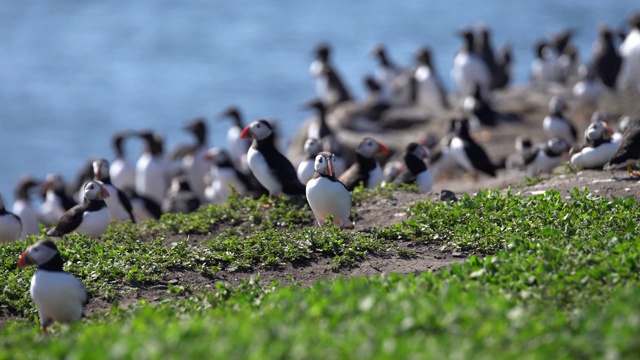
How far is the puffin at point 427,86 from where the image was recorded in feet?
95.0

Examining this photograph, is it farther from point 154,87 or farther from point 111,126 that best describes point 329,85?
point 154,87

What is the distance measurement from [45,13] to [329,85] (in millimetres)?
45400

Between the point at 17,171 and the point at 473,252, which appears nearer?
the point at 473,252

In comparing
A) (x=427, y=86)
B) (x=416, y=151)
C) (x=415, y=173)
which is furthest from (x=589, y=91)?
(x=415, y=173)

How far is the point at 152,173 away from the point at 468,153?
7.97 metres

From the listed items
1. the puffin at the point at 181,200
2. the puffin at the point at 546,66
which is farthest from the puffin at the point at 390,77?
the puffin at the point at 181,200

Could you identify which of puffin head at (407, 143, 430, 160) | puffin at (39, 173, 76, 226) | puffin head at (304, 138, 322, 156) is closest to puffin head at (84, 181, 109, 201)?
puffin head at (304, 138, 322, 156)

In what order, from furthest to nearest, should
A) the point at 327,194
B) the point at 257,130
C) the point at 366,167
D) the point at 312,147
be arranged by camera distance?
the point at 312,147, the point at 366,167, the point at 257,130, the point at 327,194

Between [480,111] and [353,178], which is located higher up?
[353,178]

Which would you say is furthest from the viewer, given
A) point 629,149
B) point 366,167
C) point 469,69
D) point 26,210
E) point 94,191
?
point 469,69

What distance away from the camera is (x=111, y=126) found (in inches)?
1774

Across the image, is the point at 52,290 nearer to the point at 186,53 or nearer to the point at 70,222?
the point at 70,222

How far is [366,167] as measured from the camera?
14461 millimetres

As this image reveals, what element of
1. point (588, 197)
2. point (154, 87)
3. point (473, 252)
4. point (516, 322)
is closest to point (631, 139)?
point (588, 197)
